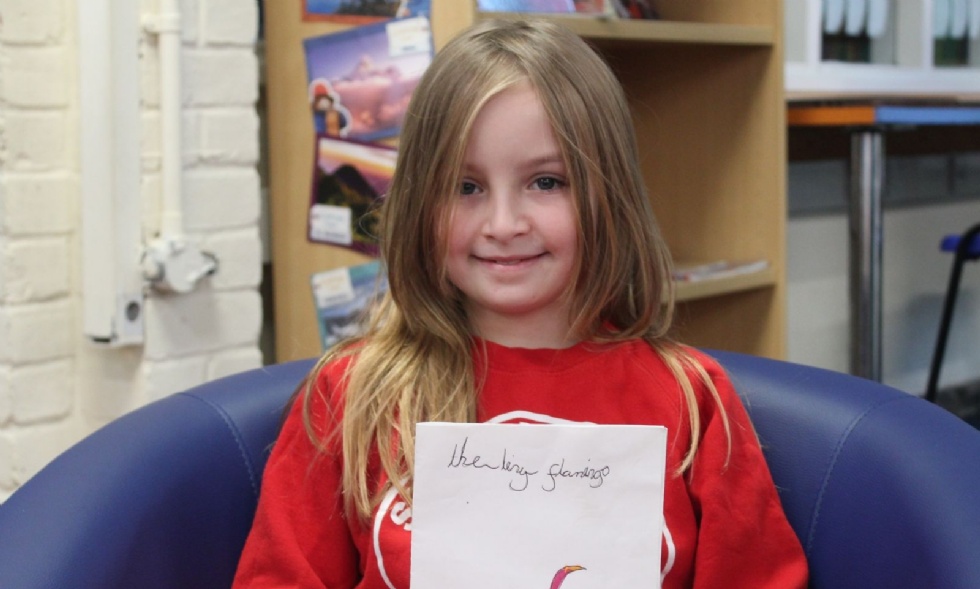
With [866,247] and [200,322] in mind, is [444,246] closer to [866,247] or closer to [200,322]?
[200,322]

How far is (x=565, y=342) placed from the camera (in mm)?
1067

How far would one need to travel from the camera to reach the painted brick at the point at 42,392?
56.3 inches

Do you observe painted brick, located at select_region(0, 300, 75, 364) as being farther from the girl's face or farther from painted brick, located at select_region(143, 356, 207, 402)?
the girl's face

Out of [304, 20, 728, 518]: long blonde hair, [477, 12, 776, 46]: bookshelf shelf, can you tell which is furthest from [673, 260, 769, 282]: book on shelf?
[304, 20, 728, 518]: long blonde hair

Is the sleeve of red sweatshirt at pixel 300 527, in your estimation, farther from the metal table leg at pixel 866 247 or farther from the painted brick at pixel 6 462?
the metal table leg at pixel 866 247

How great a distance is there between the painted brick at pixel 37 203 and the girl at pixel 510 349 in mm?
560

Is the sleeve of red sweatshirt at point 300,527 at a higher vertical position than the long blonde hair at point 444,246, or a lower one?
lower

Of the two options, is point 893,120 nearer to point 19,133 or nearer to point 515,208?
point 515,208

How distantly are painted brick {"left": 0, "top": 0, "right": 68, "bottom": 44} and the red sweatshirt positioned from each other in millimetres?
675

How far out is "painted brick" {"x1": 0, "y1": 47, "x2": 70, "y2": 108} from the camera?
1.37 metres

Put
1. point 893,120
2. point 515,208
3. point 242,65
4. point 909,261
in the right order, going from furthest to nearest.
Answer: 1. point 909,261
2. point 893,120
3. point 242,65
4. point 515,208

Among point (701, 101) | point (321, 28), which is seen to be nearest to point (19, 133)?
point (321, 28)

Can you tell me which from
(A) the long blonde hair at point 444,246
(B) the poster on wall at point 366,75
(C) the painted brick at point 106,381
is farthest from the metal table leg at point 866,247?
(C) the painted brick at point 106,381

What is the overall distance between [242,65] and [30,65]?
271 millimetres
